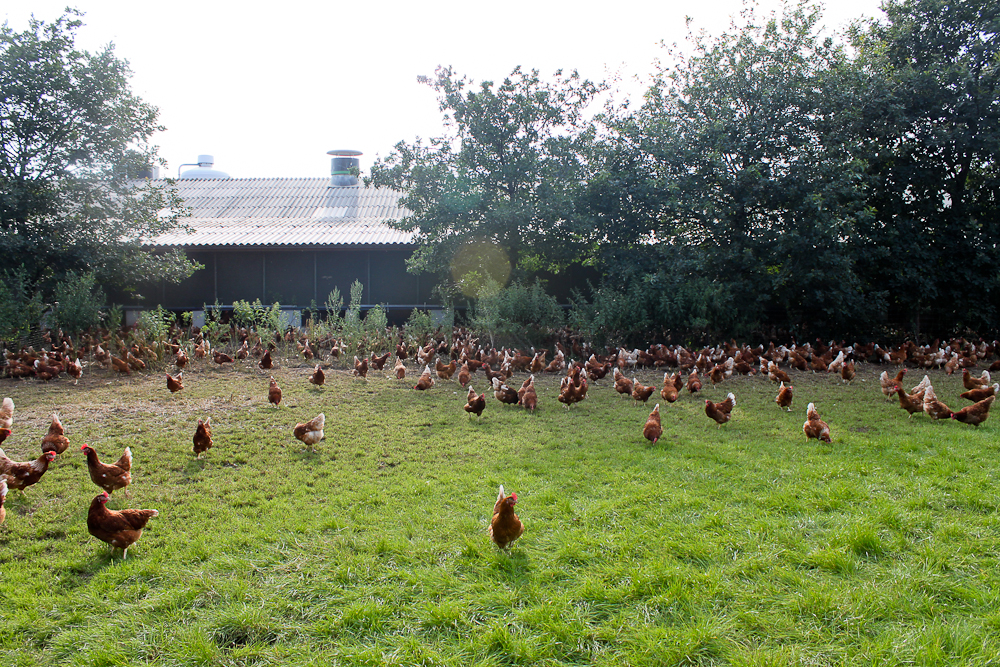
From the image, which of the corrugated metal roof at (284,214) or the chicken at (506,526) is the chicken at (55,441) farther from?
the corrugated metal roof at (284,214)

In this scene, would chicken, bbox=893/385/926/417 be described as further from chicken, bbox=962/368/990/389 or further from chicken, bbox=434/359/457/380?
chicken, bbox=434/359/457/380

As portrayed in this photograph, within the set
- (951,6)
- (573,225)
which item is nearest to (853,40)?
(951,6)

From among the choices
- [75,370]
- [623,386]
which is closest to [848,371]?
[623,386]

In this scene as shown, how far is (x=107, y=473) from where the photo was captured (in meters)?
4.66

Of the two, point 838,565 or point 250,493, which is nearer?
point 838,565

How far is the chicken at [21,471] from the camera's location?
15.1 feet

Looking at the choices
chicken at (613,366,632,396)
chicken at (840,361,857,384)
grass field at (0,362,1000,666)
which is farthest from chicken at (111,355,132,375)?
chicken at (840,361,857,384)

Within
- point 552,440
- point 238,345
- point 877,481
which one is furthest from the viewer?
point 238,345

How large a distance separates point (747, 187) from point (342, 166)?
1780 centimetres

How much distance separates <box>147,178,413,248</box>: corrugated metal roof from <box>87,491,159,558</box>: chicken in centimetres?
1374

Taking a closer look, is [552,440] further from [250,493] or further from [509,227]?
[509,227]

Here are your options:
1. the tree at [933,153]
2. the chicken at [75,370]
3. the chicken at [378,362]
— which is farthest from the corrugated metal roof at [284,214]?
the tree at [933,153]

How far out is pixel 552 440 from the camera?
6.59m

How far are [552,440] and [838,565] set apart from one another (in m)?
3.47
